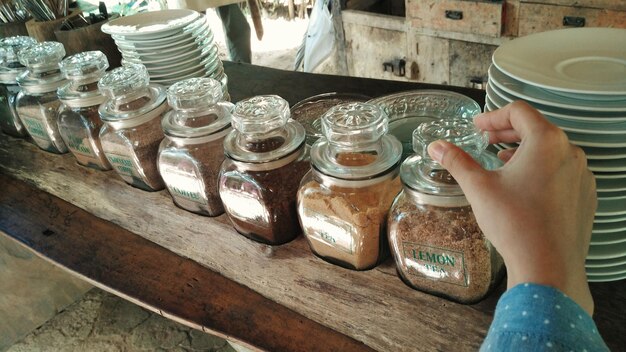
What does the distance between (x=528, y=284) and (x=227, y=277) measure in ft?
1.64

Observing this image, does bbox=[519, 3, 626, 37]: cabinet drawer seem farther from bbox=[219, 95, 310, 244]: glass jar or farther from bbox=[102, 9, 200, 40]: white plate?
bbox=[219, 95, 310, 244]: glass jar

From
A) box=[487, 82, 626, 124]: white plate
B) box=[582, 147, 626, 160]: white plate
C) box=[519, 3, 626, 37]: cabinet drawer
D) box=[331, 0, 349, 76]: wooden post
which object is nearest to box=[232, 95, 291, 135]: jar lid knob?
box=[487, 82, 626, 124]: white plate

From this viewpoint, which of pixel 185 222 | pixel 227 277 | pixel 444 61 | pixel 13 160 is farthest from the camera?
pixel 444 61

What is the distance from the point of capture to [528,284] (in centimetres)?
45

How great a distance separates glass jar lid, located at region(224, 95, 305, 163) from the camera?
0.74 metres

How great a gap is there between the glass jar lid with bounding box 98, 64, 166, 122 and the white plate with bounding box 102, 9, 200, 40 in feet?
0.59

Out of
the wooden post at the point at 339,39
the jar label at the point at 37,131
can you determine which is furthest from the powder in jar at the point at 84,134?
the wooden post at the point at 339,39

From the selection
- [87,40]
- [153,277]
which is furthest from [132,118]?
[87,40]

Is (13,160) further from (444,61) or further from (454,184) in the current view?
(444,61)

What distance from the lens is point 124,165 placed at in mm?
986

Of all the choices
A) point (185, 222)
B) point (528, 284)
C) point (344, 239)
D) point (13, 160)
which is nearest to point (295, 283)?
point (344, 239)

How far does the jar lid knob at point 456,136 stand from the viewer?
24.3 inches

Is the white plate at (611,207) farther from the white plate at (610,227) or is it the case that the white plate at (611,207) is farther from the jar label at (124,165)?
the jar label at (124,165)

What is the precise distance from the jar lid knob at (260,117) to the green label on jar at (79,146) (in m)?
0.46
